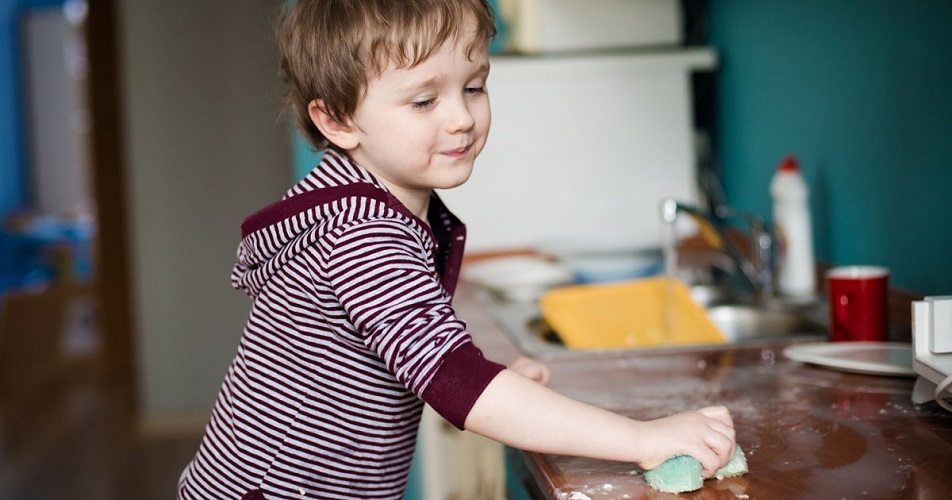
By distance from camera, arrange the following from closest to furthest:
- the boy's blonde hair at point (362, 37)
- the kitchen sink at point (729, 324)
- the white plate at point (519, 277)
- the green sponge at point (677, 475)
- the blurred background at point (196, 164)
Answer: the green sponge at point (677, 475), the boy's blonde hair at point (362, 37), the kitchen sink at point (729, 324), the blurred background at point (196, 164), the white plate at point (519, 277)

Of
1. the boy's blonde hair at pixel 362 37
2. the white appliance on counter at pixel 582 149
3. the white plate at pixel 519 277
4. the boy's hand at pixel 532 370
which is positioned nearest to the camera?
the boy's blonde hair at pixel 362 37

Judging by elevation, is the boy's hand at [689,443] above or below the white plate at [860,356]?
above

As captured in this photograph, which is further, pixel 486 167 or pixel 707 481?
pixel 486 167

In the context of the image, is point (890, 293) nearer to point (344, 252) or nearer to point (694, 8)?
point (344, 252)

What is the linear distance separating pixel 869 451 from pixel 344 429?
1.69ft

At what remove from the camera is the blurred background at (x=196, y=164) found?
1.66m

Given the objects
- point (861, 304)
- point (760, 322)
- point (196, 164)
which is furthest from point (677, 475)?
point (196, 164)

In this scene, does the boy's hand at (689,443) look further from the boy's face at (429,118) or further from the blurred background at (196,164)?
the blurred background at (196,164)

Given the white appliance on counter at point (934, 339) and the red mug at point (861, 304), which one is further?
the red mug at point (861, 304)

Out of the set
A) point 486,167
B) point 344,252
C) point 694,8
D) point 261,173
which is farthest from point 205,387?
point 344,252

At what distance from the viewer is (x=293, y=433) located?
1.07 m

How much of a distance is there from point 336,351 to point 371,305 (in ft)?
0.46

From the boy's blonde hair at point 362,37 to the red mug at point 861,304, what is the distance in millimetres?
676

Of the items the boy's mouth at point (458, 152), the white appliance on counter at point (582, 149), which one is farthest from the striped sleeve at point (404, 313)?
the white appliance on counter at point (582, 149)
